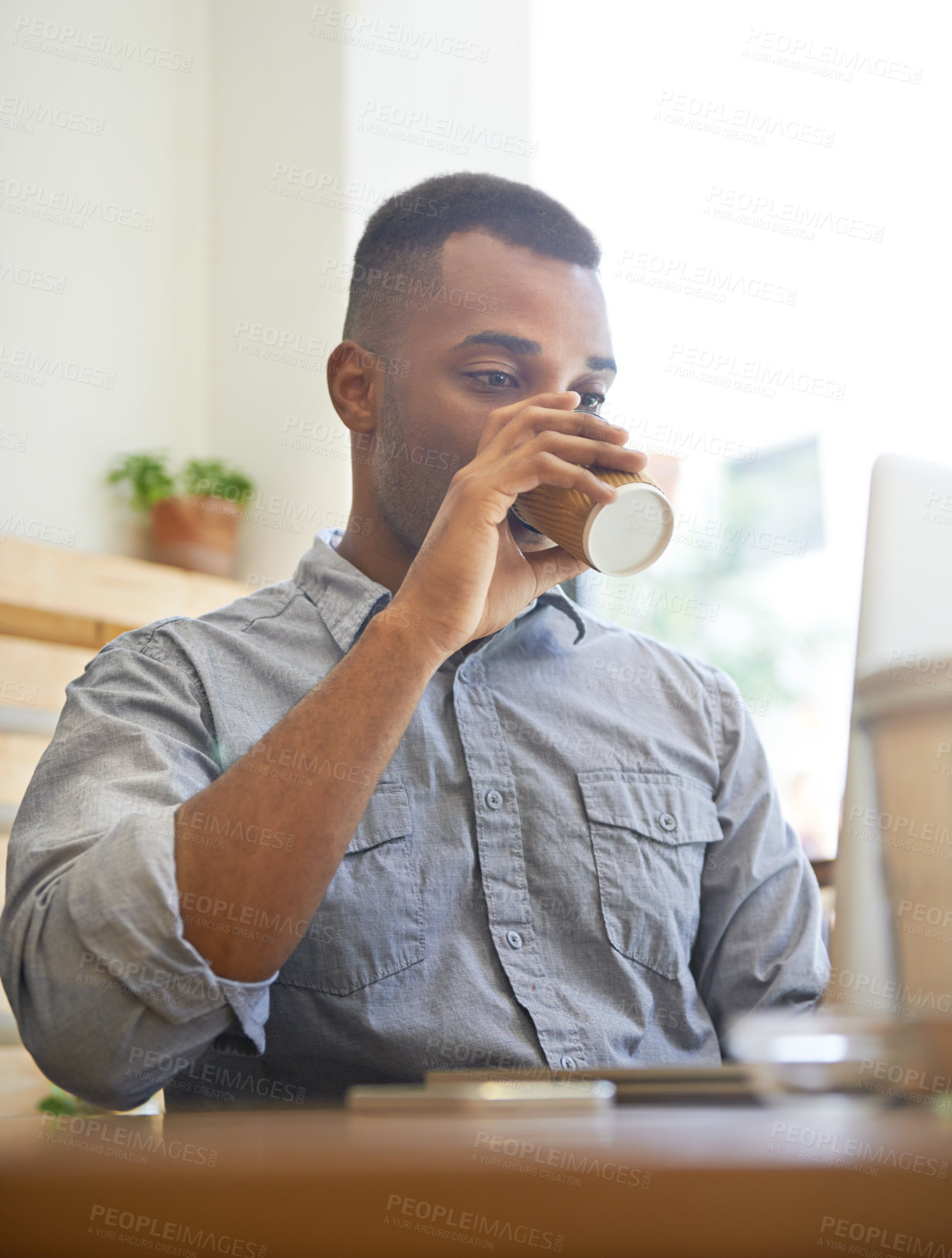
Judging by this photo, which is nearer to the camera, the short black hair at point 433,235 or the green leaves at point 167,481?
the short black hair at point 433,235

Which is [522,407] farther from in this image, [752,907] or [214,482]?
[214,482]

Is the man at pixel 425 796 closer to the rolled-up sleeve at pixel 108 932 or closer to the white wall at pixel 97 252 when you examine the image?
the rolled-up sleeve at pixel 108 932

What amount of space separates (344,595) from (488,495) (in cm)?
28

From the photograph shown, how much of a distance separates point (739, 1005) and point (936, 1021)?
777 millimetres

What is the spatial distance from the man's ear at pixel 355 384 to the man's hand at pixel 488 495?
0.39 meters

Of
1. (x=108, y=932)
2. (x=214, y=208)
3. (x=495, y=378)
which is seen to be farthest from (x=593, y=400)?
(x=214, y=208)

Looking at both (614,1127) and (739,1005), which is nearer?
(614,1127)

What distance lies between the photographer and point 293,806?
822mm

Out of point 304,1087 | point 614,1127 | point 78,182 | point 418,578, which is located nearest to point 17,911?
point 304,1087

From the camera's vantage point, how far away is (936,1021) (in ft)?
1.28

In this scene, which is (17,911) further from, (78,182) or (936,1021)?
(78,182)

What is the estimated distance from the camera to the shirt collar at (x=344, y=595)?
1.15m

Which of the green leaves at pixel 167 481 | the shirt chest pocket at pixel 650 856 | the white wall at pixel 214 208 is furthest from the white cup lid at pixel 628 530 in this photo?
the green leaves at pixel 167 481

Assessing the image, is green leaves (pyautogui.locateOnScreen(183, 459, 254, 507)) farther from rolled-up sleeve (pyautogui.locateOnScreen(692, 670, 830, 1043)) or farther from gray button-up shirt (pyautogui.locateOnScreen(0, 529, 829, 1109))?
rolled-up sleeve (pyautogui.locateOnScreen(692, 670, 830, 1043))
